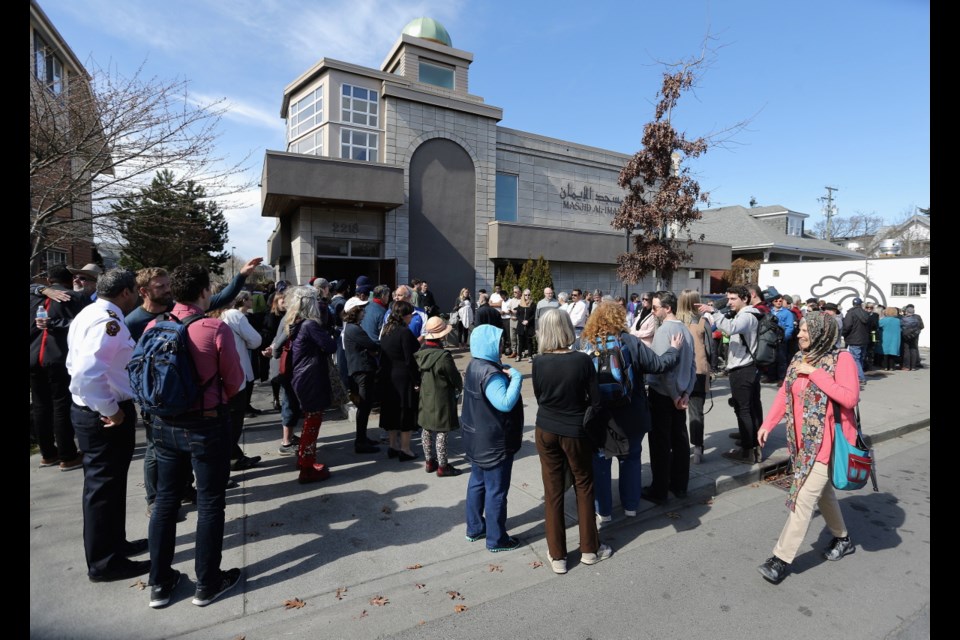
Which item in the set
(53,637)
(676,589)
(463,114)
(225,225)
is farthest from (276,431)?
(225,225)

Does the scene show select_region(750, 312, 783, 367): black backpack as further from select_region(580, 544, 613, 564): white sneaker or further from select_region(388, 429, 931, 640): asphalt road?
select_region(580, 544, 613, 564): white sneaker

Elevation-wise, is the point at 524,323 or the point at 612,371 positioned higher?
the point at 524,323

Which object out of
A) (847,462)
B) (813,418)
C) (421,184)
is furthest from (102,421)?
(421,184)

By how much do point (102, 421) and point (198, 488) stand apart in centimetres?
91

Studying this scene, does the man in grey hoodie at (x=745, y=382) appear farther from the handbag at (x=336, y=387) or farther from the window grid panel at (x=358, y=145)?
the window grid panel at (x=358, y=145)

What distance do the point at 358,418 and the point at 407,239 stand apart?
12036 millimetres

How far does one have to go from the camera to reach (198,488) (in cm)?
330

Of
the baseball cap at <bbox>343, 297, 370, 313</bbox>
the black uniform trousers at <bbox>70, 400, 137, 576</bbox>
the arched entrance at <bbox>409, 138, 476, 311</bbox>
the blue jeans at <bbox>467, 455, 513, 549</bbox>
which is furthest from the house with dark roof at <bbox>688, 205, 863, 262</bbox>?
the black uniform trousers at <bbox>70, 400, 137, 576</bbox>

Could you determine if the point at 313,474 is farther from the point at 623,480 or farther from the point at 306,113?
the point at 306,113

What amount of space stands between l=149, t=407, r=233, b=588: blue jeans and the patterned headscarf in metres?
4.15

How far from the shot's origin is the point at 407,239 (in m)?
17.5

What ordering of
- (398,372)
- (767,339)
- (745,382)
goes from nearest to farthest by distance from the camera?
(398,372) → (745,382) → (767,339)

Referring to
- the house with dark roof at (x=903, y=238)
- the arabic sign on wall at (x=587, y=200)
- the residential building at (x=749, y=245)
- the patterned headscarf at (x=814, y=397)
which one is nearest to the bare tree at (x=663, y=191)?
the patterned headscarf at (x=814, y=397)

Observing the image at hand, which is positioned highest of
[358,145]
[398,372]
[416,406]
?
[358,145]
